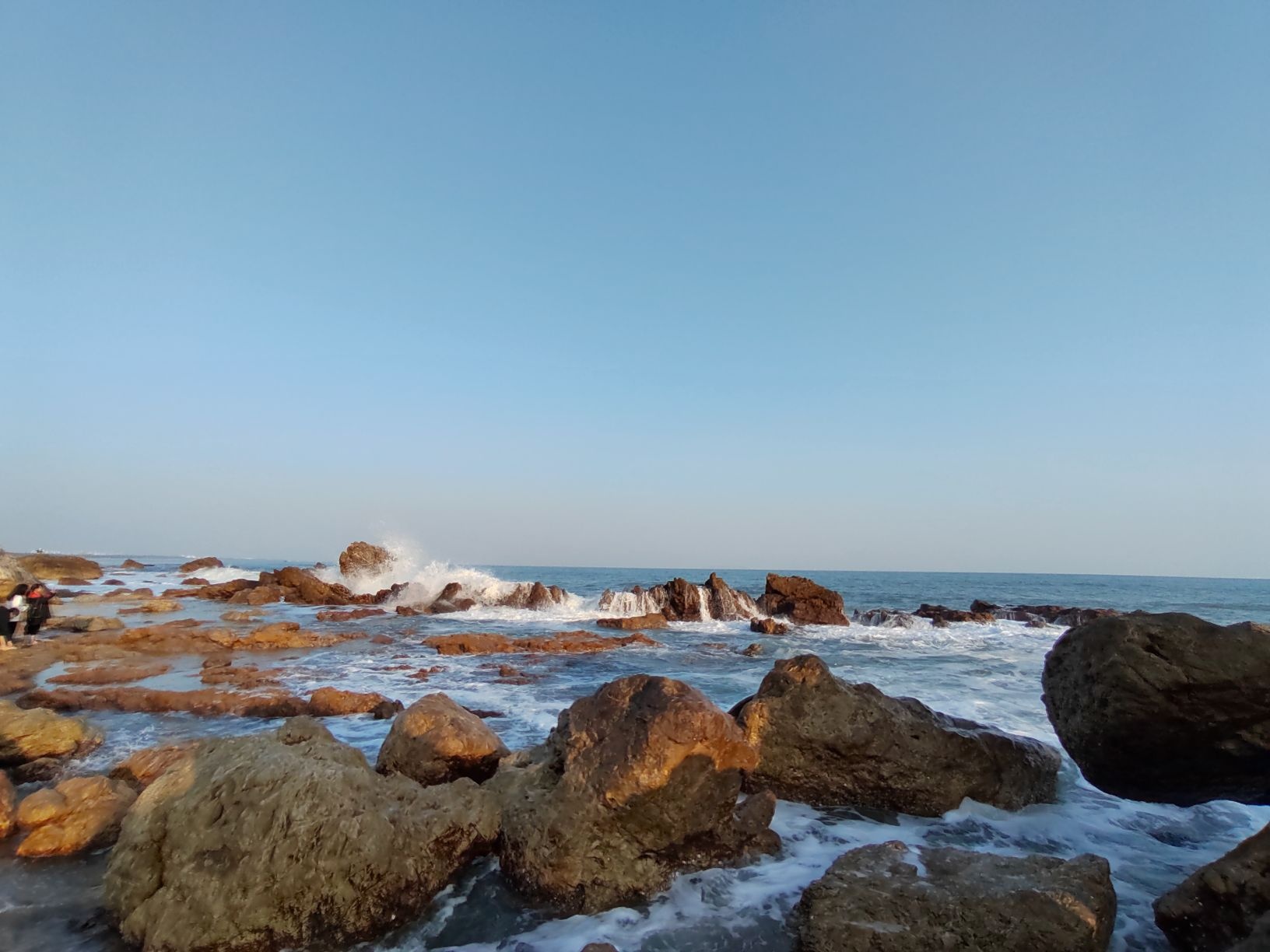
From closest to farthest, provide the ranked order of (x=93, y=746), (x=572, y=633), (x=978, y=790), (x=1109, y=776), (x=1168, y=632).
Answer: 1. (x=1168, y=632)
2. (x=1109, y=776)
3. (x=978, y=790)
4. (x=93, y=746)
5. (x=572, y=633)

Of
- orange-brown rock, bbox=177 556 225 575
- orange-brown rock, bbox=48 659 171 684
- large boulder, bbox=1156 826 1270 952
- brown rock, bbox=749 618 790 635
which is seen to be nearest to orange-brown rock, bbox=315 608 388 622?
orange-brown rock, bbox=48 659 171 684

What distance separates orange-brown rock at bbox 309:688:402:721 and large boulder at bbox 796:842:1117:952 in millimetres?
8061

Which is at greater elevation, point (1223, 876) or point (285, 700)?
point (1223, 876)

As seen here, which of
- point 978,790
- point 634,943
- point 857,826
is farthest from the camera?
point 978,790

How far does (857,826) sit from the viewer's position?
6.48m

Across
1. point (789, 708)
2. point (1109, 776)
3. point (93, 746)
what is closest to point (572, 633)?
point (93, 746)

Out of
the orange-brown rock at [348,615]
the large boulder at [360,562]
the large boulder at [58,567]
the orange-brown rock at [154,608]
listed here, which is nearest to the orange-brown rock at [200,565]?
the large boulder at [58,567]

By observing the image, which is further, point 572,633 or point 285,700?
point 572,633

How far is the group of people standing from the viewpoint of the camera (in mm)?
16788

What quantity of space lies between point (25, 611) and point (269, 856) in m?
19.5

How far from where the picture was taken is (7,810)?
6105mm

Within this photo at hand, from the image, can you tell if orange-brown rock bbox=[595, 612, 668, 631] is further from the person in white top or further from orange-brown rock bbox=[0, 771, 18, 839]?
orange-brown rock bbox=[0, 771, 18, 839]

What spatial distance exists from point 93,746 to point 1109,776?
1168 centimetres

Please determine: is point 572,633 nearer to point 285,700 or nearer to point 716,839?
point 285,700
